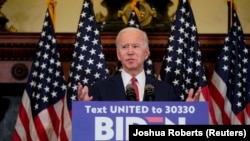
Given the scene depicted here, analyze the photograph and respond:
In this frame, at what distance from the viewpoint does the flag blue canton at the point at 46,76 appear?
5.01 metres

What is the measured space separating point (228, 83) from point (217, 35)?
55 centimetres

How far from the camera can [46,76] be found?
16.6 feet

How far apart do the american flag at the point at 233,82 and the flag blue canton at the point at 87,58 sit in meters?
1.05

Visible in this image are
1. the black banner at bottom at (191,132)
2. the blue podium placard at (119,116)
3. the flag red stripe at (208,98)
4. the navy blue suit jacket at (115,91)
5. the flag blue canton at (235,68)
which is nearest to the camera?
the black banner at bottom at (191,132)

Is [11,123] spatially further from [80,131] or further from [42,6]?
[80,131]

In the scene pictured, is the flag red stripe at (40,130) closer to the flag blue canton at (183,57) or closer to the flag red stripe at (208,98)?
the flag blue canton at (183,57)

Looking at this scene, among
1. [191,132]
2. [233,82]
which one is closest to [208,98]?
[233,82]

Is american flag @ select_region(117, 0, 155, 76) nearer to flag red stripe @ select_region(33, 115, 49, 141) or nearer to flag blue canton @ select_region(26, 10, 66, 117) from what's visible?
flag blue canton @ select_region(26, 10, 66, 117)

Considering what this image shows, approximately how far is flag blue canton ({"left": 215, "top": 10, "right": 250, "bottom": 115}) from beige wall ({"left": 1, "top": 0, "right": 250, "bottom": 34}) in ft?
2.78

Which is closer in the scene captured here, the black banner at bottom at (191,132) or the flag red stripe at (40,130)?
the black banner at bottom at (191,132)

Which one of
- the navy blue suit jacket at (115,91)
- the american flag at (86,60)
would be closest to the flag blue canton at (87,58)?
the american flag at (86,60)

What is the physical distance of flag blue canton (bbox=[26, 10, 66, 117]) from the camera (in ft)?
16.4

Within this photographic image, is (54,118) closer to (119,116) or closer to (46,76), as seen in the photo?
(46,76)

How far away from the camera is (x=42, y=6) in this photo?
611cm
